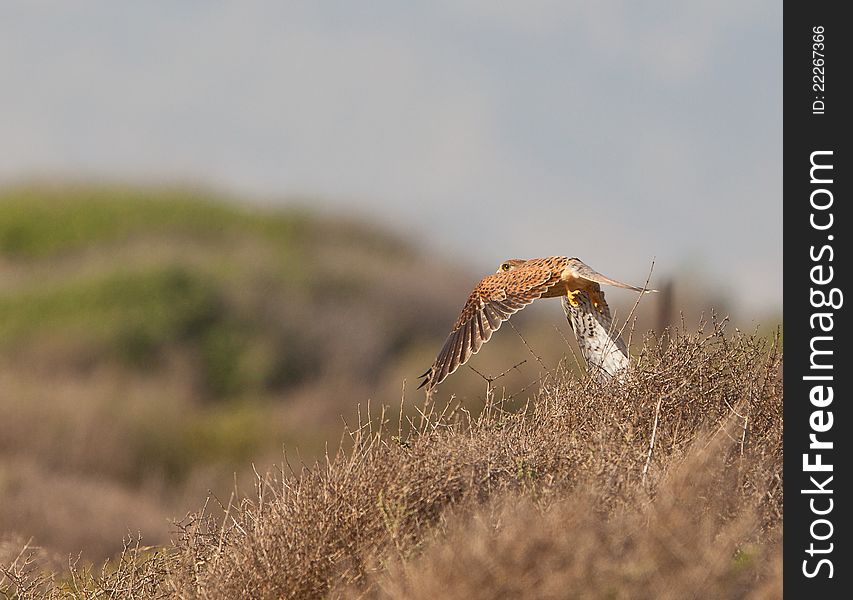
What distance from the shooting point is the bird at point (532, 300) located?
21.5 feet

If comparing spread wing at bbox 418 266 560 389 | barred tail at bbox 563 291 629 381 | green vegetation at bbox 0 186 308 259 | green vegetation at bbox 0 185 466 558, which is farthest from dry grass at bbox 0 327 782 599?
green vegetation at bbox 0 186 308 259

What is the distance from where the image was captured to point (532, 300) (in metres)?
6.72

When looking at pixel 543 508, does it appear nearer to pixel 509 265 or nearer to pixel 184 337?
pixel 509 265

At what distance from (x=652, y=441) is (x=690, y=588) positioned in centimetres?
147

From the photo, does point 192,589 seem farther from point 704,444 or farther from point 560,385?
point 704,444

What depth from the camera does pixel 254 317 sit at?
3662 cm
